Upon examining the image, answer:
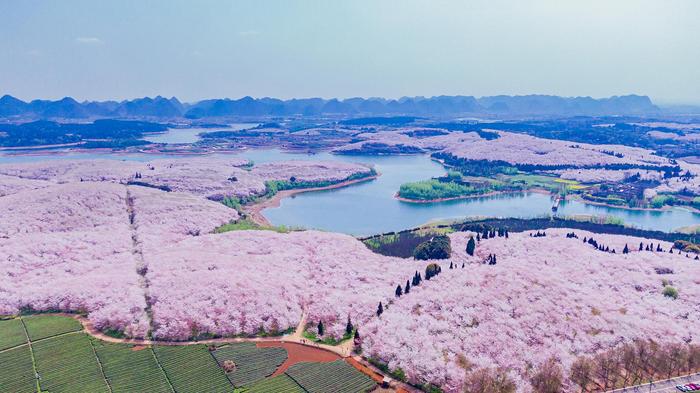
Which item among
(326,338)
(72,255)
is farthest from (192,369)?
(72,255)

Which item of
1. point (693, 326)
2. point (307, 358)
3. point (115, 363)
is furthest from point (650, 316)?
point (115, 363)

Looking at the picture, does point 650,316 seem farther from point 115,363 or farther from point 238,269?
point 115,363

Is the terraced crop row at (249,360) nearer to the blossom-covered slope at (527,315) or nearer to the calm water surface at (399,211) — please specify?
the blossom-covered slope at (527,315)

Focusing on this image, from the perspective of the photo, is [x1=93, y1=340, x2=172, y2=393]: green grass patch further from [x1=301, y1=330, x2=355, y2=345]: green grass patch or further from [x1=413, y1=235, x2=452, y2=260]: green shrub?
[x1=413, y1=235, x2=452, y2=260]: green shrub

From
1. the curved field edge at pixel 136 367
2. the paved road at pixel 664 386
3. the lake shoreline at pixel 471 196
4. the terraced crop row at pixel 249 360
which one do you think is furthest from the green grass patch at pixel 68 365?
the lake shoreline at pixel 471 196

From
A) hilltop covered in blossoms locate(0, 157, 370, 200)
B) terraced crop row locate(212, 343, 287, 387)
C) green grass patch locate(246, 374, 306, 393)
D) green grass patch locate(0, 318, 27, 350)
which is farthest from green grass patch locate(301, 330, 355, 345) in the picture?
hilltop covered in blossoms locate(0, 157, 370, 200)

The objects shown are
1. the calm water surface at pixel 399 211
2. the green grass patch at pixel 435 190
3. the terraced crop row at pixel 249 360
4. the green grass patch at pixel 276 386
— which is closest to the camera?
the green grass patch at pixel 276 386

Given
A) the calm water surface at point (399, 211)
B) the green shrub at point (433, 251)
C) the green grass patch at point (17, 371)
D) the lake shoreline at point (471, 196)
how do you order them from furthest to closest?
the lake shoreline at point (471, 196) < the calm water surface at point (399, 211) < the green shrub at point (433, 251) < the green grass patch at point (17, 371)
